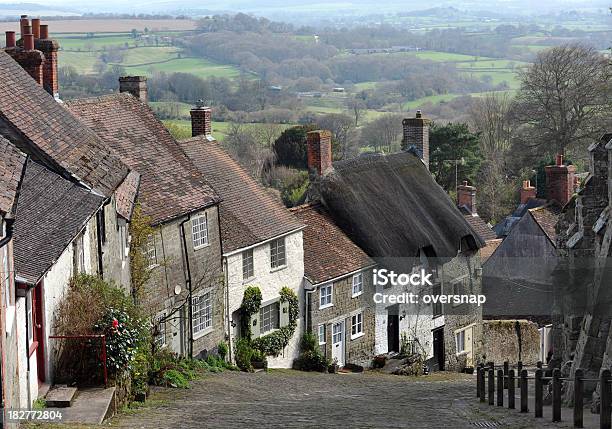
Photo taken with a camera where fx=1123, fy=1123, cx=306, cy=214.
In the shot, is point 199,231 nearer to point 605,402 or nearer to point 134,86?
point 134,86

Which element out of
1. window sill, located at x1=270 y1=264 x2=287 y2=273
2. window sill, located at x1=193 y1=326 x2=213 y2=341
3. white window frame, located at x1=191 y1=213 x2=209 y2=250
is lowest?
window sill, located at x1=193 y1=326 x2=213 y2=341

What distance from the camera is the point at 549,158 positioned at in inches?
2670

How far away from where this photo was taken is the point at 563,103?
222ft

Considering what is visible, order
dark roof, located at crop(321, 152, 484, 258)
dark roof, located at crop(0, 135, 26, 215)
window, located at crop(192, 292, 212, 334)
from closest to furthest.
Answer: dark roof, located at crop(0, 135, 26, 215) < window, located at crop(192, 292, 212, 334) < dark roof, located at crop(321, 152, 484, 258)

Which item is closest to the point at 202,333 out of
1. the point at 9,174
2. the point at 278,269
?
the point at 278,269

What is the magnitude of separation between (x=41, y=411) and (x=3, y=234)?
9.21ft

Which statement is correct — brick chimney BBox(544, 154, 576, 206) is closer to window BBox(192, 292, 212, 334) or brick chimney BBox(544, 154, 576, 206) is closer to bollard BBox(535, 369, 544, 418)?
window BBox(192, 292, 212, 334)

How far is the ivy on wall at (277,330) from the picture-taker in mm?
30875

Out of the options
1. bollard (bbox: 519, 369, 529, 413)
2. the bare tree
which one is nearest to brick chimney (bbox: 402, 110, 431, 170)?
the bare tree

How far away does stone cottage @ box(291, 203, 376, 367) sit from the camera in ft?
110

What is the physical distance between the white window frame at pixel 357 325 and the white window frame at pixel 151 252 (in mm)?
9659

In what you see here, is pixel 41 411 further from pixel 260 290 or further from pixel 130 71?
pixel 130 71

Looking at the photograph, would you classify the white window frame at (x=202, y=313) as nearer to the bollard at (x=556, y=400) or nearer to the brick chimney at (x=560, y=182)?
the bollard at (x=556, y=400)

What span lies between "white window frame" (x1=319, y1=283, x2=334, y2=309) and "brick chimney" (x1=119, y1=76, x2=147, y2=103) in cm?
775
